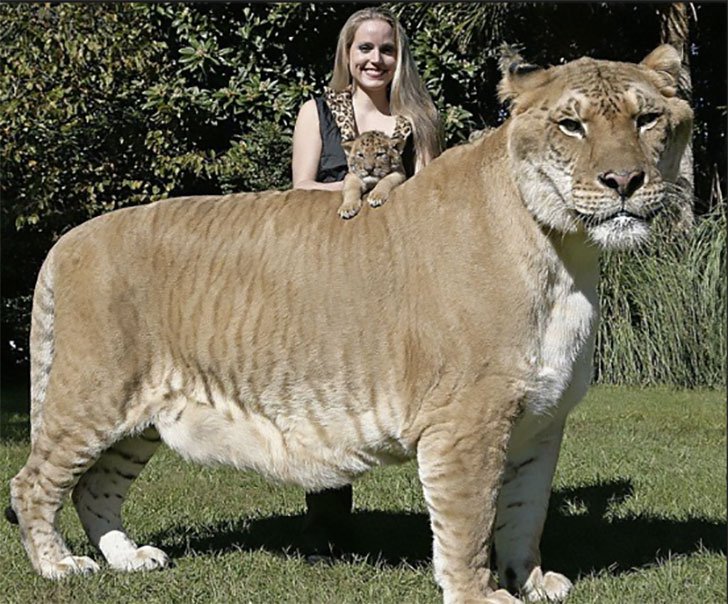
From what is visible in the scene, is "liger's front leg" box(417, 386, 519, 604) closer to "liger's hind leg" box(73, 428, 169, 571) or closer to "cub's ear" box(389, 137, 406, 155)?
"cub's ear" box(389, 137, 406, 155)

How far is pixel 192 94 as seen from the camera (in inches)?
539

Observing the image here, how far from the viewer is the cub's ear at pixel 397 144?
5.15 m

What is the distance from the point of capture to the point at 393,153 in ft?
16.8

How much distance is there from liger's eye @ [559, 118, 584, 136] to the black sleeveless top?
1374 millimetres

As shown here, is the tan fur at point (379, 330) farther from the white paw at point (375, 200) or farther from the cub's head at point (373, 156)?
the cub's head at point (373, 156)

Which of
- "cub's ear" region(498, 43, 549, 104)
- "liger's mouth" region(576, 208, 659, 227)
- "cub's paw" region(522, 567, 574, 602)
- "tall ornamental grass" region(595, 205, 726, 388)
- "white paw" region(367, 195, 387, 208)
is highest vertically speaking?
"cub's ear" region(498, 43, 549, 104)

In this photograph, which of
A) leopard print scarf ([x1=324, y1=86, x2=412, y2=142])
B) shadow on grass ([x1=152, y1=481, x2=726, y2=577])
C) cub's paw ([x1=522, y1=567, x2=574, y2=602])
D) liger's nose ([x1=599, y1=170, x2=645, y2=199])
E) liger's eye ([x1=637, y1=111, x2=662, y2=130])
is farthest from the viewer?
shadow on grass ([x1=152, y1=481, x2=726, y2=577])

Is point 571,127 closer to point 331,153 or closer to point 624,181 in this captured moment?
point 624,181

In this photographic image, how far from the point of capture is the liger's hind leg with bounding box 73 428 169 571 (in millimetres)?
5285

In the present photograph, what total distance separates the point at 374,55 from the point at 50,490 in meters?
2.44

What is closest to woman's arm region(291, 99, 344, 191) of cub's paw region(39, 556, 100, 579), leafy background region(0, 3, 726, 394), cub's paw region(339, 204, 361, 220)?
cub's paw region(339, 204, 361, 220)

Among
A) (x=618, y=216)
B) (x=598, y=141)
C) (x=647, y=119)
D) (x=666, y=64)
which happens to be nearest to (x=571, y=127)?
(x=598, y=141)

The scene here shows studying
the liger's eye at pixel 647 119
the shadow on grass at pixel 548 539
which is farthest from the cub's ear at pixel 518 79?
the shadow on grass at pixel 548 539

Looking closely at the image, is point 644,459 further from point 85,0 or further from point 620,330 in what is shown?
point 85,0
